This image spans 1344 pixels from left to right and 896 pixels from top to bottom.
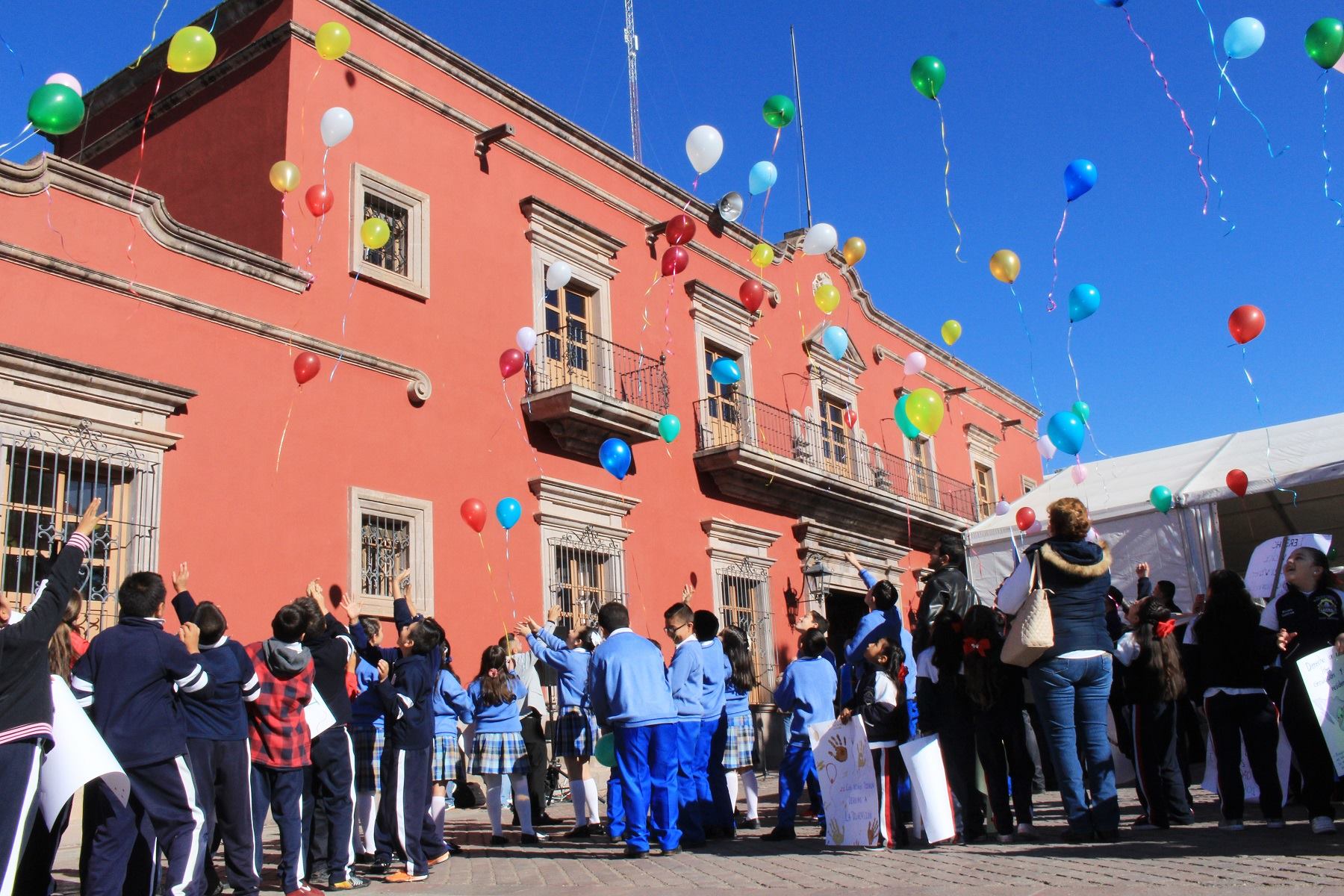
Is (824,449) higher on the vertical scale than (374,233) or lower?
lower

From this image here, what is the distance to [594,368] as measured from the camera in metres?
14.6

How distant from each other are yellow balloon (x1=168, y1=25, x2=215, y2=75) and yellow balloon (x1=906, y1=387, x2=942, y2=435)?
292 inches

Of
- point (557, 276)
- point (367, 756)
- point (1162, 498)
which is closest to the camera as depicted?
point (367, 756)

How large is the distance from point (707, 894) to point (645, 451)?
10254 mm

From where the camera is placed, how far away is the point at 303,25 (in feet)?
39.8

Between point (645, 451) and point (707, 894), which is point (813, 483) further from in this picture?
point (707, 894)

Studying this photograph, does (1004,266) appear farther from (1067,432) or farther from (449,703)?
(449,703)

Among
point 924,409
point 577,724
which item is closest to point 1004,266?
point 924,409

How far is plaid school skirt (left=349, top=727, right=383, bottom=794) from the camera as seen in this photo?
7387mm

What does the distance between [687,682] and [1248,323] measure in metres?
6.63

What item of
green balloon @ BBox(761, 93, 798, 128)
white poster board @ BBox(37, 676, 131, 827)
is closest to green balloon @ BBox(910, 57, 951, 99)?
green balloon @ BBox(761, 93, 798, 128)

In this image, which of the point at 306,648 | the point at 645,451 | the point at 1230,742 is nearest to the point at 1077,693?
the point at 1230,742

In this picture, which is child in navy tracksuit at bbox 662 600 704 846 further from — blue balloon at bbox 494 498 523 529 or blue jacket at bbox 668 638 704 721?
blue balloon at bbox 494 498 523 529

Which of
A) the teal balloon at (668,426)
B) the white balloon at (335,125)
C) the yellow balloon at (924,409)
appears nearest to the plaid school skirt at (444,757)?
the white balloon at (335,125)
